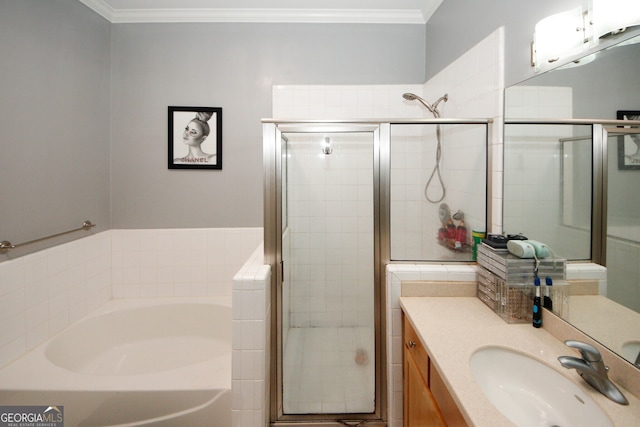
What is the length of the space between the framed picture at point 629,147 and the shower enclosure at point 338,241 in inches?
28.6

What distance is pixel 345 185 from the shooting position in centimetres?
180

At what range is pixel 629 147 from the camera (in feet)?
2.82

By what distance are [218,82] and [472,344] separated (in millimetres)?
2463

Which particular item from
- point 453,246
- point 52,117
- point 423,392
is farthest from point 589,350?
point 52,117

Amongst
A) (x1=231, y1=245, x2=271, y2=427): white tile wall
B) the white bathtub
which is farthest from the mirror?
the white bathtub

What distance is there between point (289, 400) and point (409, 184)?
1517mm

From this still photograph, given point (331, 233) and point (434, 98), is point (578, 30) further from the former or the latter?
point (331, 233)

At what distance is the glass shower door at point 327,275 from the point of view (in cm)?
173

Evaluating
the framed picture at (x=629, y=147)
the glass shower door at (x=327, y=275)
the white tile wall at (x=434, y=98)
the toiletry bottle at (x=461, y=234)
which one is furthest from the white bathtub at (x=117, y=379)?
the framed picture at (x=629, y=147)

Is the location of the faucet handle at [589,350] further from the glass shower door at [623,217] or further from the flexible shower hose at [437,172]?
the flexible shower hose at [437,172]

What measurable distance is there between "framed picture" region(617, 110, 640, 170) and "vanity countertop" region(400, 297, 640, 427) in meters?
0.66

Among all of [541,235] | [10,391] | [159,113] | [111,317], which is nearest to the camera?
[541,235]

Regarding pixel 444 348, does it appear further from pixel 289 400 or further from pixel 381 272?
pixel 289 400

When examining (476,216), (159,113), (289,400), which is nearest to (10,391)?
(289,400)
